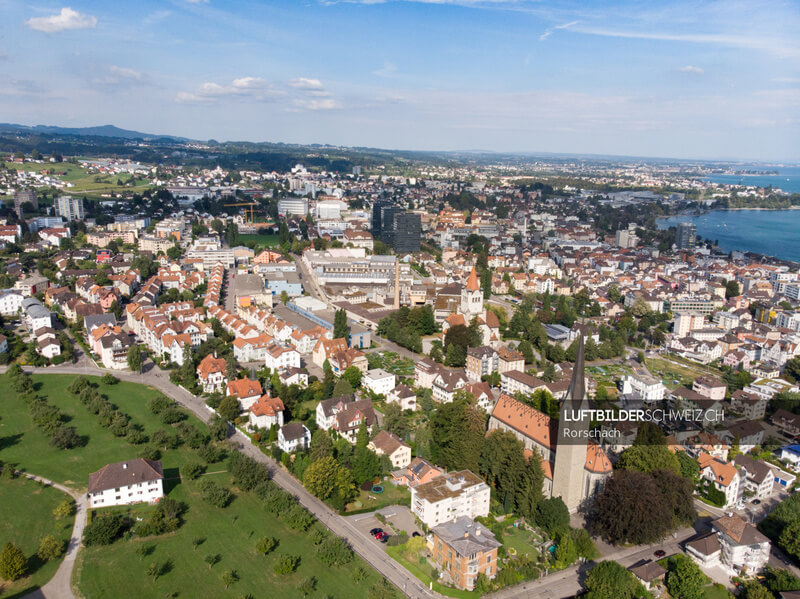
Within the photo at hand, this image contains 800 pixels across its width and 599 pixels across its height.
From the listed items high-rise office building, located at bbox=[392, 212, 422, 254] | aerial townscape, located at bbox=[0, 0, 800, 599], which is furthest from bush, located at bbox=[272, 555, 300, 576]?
high-rise office building, located at bbox=[392, 212, 422, 254]

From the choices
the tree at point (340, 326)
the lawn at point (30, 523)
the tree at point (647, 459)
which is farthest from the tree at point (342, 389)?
the tree at point (647, 459)

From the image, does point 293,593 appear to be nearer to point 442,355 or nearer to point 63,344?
point 442,355

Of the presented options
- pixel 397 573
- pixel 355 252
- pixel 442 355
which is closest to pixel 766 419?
pixel 442 355

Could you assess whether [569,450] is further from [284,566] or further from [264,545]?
[264,545]

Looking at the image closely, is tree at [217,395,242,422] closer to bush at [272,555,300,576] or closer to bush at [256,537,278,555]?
bush at [256,537,278,555]

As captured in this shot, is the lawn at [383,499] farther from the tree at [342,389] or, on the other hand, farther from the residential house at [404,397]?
the residential house at [404,397]
